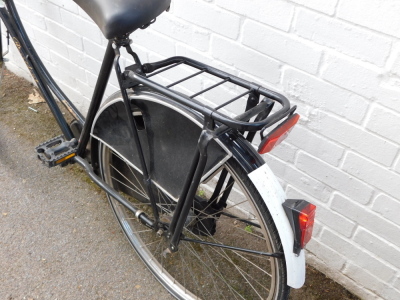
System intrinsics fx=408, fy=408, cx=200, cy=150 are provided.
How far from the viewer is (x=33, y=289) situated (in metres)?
2.02

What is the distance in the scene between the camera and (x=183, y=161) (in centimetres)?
153

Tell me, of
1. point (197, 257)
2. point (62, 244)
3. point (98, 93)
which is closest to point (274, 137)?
point (98, 93)

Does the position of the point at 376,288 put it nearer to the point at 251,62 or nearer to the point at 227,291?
the point at 227,291

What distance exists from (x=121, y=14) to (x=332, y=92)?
0.86 meters

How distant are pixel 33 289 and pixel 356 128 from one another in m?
1.69

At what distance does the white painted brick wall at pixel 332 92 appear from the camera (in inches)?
57.4

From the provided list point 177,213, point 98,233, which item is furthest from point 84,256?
point 177,213

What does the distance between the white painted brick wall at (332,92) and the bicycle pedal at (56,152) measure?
0.62 metres

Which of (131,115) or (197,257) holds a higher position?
(131,115)

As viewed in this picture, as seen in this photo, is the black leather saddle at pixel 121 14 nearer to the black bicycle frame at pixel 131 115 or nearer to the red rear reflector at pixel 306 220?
the black bicycle frame at pixel 131 115

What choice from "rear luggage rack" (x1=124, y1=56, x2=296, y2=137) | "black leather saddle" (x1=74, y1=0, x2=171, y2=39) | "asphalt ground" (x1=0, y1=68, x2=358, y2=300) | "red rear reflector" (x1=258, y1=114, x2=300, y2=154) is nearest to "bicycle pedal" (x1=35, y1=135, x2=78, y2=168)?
"asphalt ground" (x1=0, y1=68, x2=358, y2=300)

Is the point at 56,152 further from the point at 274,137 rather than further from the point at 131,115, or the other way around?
the point at 274,137

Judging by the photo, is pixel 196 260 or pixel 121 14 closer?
pixel 121 14

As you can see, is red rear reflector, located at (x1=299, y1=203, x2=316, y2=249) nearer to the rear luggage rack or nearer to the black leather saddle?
the rear luggage rack
